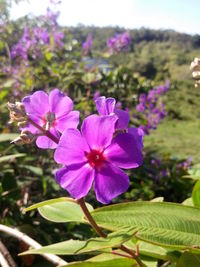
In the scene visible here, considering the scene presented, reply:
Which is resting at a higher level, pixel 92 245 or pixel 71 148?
pixel 71 148

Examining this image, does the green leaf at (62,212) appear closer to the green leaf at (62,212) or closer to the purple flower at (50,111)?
the green leaf at (62,212)

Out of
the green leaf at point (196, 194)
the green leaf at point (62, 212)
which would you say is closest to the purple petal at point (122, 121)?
the green leaf at point (62, 212)

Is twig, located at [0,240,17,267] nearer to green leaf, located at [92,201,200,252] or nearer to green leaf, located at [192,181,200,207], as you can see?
green leaf, located at [92,201,200,252]

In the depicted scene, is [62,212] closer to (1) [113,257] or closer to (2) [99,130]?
(1) [113,257]

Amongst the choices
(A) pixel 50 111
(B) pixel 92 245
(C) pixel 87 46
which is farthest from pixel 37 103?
(C) pixel 87 46

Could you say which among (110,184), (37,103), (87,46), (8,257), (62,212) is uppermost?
(87,46)

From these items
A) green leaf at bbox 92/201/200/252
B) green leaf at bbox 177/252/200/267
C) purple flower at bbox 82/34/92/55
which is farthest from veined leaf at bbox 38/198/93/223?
purple flower at bbox 82/34/92/55
